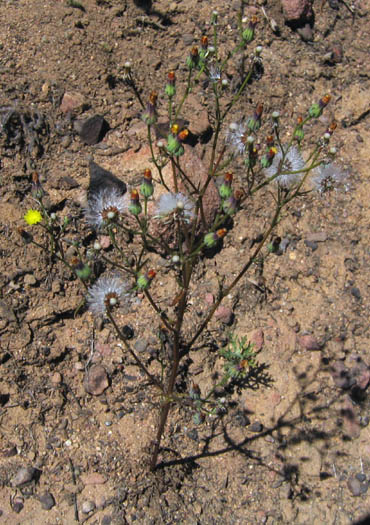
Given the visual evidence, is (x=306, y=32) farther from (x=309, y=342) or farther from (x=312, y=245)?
(x=309, y=342)

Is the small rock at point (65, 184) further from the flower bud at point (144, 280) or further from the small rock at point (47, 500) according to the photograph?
the small rock at point (47, 500)

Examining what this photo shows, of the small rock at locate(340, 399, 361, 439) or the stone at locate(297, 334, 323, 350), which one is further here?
the stone at locate(297, 334, 323, 350)

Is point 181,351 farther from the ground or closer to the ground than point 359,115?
closer to the ground

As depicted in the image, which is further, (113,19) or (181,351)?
(113,19)

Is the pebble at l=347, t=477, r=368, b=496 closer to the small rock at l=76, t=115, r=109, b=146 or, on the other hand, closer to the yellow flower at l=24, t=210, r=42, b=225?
the yellow flower at l=24, t=210, r=42, b=225

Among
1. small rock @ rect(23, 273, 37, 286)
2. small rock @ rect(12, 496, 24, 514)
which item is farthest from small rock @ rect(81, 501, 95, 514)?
small rock @ rect(23, 273, 37, 286)

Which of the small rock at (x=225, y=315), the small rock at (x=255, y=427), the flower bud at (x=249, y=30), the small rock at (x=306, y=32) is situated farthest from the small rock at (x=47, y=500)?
the small rock at (x=306, y=32)

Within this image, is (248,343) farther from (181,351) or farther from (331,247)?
(331,247)

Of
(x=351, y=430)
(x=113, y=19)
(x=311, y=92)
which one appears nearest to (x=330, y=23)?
(x=311, y=92)
